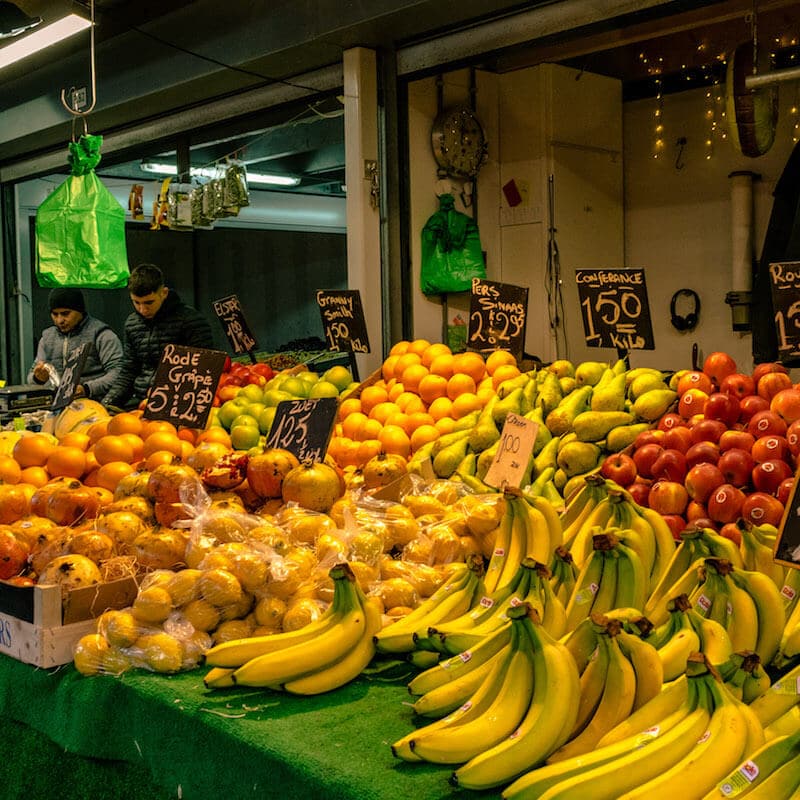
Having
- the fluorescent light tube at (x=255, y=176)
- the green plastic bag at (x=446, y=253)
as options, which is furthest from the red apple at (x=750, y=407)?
the fluorescent light tube at (x=255, y=176)

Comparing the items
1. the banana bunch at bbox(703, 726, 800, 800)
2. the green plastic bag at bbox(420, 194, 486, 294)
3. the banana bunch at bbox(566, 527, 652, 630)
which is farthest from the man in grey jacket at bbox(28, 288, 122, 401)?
the banana bunch at bbox(703, 726, 800, 800)

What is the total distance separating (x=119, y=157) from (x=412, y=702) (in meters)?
6.96

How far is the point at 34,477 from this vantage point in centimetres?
278

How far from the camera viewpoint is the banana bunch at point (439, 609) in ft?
5.93

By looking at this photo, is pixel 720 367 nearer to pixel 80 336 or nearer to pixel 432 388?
pixel 432 388

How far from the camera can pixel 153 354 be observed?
18.8ft

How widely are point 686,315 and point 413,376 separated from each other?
4.01m

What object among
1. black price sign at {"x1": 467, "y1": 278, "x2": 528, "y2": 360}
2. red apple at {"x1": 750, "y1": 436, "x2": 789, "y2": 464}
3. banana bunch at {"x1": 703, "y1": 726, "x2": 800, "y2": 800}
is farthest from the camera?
black price sign at {"x1": 467, "y1": 278, "x2": 528, "y2": 360}

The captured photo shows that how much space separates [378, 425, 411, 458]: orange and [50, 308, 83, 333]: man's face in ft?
13.4

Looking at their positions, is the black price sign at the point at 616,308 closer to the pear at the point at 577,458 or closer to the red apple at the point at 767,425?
the pear at the point at 577,458

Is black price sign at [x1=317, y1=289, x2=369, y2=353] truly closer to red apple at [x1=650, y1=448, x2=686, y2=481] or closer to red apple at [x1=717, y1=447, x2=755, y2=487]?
red apple at [x1=650, y1=448, x2=686, y2=481]

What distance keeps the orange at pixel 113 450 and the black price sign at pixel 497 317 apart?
1.72 m

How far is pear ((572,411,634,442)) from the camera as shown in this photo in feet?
9.63

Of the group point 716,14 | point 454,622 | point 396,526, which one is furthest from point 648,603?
point 716,14
